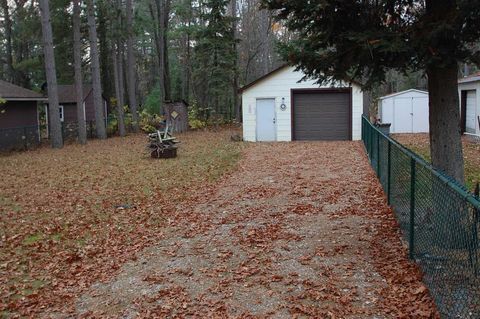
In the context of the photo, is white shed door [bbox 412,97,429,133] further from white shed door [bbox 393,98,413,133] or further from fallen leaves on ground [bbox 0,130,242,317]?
fallen leaves on ground [bbox 0,130,242,317]

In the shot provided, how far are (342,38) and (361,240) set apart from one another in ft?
8.54

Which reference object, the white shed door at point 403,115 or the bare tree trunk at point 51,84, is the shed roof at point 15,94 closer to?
the bare tree trunk at point 51,84

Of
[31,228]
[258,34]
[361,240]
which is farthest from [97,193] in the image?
[258,34]

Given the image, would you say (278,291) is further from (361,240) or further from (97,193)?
(97,193)

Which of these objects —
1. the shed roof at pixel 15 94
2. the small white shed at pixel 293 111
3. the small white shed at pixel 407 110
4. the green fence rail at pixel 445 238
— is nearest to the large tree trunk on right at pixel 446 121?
the green fence rail at pixel 445 238

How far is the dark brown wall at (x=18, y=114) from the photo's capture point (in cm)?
2218

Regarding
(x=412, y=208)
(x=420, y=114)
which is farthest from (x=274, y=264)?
(x=420, y=114)

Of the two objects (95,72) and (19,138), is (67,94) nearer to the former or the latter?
(95,72)

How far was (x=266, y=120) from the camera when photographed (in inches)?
848

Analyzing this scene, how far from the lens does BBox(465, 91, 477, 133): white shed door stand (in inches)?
795

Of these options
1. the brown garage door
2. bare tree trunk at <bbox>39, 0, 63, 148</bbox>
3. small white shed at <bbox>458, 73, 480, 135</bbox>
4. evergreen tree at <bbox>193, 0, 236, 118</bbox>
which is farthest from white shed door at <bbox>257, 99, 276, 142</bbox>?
evergreen tree at <bbox>193, 0, 236, 118</bbox>

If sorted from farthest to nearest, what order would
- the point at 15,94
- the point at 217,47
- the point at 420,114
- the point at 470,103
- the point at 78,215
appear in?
the point at 217,47, the point at 420,114, the point at 15,94, the point at 470,103, the point at 78,215

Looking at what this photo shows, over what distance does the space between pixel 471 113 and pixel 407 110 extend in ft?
12.4

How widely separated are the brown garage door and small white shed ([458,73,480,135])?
16.3ft
